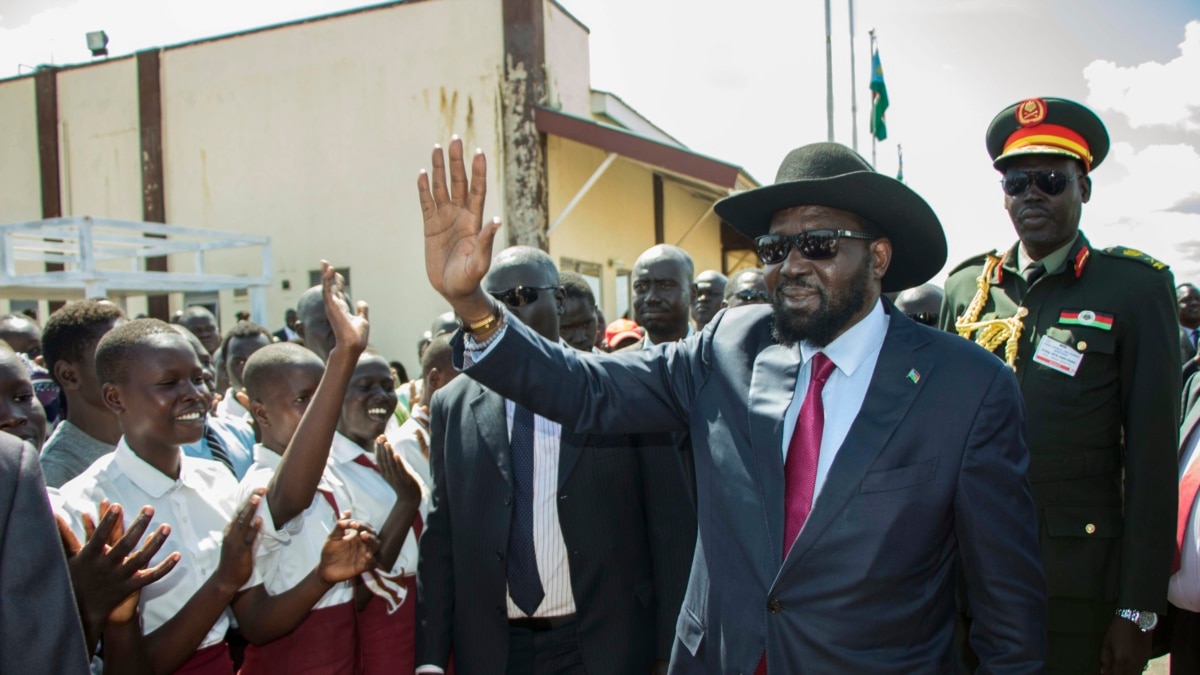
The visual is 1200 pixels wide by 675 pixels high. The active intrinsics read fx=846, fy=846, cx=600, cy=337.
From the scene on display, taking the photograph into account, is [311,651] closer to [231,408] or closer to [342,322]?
[342,322]

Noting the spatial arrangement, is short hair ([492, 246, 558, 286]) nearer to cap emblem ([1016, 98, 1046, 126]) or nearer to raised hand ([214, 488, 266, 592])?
raised hand ([214, 488, 266, 592])

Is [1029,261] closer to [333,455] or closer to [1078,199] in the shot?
[1078,199]

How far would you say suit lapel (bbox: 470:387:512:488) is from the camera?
2852mm

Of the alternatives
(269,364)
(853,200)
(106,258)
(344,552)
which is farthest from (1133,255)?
(106,258)

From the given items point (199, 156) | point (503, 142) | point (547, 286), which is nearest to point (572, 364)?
point (547, 286)

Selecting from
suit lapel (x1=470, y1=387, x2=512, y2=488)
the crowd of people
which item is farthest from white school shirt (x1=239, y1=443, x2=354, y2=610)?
suit lapel (x1=470, y1=387, x2=512, y2=488)

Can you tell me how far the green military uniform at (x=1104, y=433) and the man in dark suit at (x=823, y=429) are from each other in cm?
86

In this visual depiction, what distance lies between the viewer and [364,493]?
126 inches

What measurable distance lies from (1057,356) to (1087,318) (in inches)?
6.4

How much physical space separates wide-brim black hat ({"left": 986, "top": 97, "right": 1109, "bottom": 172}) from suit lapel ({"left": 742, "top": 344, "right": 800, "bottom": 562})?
1517 millimetres

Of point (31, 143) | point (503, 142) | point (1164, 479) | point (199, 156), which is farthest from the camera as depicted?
point (31, 143)

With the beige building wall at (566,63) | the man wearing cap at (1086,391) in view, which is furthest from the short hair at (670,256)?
the beige building wall at (566,63)

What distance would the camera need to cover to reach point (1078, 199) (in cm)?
310

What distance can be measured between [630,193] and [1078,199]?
12.9m
